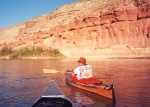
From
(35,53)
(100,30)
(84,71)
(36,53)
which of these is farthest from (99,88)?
(35,53)

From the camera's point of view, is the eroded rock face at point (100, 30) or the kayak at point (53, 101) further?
the eroded rock face at point (100, 30)

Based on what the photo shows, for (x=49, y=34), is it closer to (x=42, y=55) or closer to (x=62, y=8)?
(x=42, y=55)

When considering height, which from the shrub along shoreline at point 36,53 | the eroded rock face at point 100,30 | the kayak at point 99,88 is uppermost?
the eroded rock face at point 100,30

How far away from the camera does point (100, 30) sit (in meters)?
82.1

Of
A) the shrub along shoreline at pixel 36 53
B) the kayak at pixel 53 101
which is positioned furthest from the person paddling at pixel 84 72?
the shrub along shoreline at pixel 36 53

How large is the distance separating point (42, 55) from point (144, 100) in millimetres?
72987

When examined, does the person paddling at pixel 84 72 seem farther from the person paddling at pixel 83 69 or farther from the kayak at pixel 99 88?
the kayak at pixel 99 88

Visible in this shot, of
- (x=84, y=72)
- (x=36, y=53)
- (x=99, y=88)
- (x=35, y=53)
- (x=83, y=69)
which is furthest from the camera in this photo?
(x=35, y=53)

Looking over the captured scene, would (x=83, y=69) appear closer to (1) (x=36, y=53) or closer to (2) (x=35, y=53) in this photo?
(1) (x=36, y=53)

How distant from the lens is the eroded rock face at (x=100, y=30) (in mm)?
74125

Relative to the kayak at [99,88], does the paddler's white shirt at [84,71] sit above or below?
above

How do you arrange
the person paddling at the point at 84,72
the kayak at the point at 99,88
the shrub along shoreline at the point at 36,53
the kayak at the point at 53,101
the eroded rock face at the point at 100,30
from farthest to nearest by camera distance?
the shrub along shoreline at the point at 36,53 → the eroded rock face at the point at 100,30 → the person paddling at the point at 84,72 → the kayak at the point at 99,88 → the kayak at the point at 53,101

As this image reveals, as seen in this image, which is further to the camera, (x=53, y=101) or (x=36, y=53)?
(x=36, y=53)

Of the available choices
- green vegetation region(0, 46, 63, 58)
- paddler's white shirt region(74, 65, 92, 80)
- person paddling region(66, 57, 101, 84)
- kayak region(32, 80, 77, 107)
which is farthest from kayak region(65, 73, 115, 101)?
green vegetation region(0, 46, 63, 58)
